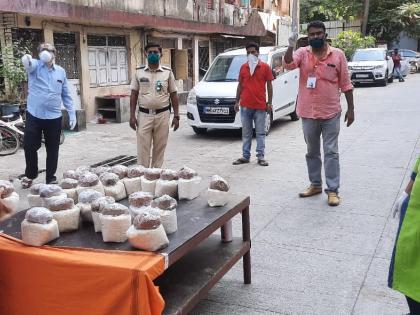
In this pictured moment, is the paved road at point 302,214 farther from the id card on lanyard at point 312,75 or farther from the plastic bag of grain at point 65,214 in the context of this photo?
the id card on lanyard at point 312,75

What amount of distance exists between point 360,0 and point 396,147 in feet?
96.2

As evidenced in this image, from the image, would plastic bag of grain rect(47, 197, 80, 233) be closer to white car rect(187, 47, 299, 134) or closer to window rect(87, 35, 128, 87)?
white car rect(187, 47, 299, 134)

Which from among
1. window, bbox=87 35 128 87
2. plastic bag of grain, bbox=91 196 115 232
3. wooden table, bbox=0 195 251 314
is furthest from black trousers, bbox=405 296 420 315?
window, bbox=87 35 128 87

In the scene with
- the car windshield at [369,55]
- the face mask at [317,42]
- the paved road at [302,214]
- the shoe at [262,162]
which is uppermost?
the car windshield at [369,55]

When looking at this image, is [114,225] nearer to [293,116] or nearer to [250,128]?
[250,128]

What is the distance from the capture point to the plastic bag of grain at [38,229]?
2.56 metres

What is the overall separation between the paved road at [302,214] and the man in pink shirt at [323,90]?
0.61 m

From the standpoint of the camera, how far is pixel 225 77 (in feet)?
35.5

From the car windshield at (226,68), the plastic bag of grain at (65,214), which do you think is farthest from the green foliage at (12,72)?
the plastic bag of grain at (65,214)

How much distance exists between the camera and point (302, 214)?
527 cm

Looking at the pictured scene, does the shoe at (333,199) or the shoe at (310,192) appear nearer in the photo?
the shoe at (333,199)

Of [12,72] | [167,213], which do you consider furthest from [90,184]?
[12,72]

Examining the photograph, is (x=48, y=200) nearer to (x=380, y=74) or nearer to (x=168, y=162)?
(x=168, y=162)

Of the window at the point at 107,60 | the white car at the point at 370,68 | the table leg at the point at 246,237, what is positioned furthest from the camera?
the white car at the point at 370,68
